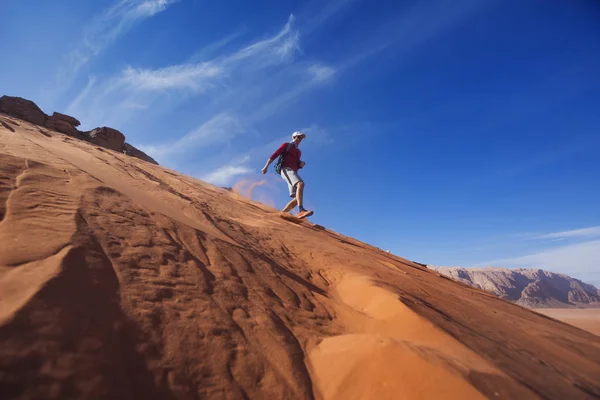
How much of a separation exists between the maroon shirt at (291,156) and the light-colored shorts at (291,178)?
11 centimetres

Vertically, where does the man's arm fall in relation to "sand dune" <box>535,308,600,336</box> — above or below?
above

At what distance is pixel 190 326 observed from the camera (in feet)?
6.09

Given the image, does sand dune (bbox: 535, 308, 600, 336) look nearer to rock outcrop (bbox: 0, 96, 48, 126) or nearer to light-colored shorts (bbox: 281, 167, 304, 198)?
light-colored shorts (bbox: 281, 167, 304, 198)

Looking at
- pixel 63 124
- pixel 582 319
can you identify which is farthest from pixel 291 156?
pixel 582 319

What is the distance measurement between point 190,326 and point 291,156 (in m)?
5.97

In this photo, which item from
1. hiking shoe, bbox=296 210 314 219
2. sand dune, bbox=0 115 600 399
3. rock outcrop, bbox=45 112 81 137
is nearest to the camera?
sand dune, bbox=0 115 600 399

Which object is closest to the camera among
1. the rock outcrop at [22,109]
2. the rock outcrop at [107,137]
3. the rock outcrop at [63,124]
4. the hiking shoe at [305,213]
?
the hiking shoe at [305,213]

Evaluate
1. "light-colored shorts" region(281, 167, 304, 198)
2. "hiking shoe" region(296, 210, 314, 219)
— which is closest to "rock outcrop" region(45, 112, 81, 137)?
"light-colored shorts" region(281, 167, 304, 198)

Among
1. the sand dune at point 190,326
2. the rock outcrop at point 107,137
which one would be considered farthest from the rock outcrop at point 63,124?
the sand dune at point 190,326

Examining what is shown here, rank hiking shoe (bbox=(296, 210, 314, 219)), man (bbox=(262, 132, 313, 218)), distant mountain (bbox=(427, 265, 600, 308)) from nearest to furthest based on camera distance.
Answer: hiking shoe (bbox=(296, 210, 314, 219)) → man (bbox=(262, 132, 313, 218)) → distant mountain (bbox=(427, 265, 600, 308))

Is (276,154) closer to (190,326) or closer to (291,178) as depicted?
(291,178)

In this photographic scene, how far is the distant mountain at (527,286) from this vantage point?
164ft

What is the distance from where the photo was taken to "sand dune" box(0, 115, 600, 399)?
1.42 metres

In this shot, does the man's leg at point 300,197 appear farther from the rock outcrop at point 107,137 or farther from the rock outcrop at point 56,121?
the rock outcrop at point 107,137
